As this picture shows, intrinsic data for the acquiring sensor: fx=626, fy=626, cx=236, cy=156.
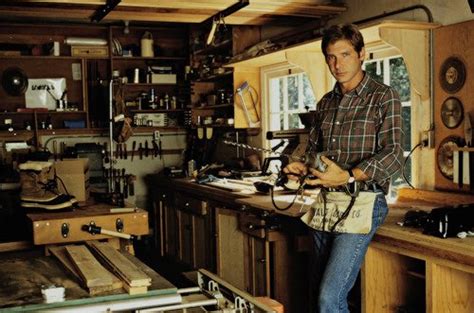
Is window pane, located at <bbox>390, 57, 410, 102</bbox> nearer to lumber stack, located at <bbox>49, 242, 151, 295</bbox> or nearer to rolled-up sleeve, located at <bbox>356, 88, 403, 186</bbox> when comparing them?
rolled-up sleeve, located at <bbox>356, 88, 403, 186</bbox>

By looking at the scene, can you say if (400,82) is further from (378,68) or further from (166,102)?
(166,102)

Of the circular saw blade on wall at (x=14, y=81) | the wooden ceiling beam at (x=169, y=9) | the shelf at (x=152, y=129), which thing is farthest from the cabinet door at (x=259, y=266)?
the circular saw blade on wall at (x=14, y=81)

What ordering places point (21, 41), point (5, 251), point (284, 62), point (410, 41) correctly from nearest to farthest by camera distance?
point (5, 251) → point (410, 41) → point (284, 62) → point (21, 41)

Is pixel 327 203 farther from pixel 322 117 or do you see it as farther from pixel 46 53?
pixel 46 53

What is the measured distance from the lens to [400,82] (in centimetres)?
423

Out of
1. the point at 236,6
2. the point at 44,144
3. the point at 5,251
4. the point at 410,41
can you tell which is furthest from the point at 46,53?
the point at 410,41

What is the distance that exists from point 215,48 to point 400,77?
9.73 ft

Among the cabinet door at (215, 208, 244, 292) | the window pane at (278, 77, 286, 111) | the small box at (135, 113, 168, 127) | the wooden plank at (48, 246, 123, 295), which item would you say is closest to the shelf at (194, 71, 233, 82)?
the window pane at (278, 77, 286, 111)

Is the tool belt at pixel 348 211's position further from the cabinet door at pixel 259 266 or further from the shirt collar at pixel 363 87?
the cabinet door at pixel 259 266

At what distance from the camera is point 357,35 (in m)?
2.75

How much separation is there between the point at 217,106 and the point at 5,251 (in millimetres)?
3435

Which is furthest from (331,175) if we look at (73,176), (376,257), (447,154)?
(73,176)

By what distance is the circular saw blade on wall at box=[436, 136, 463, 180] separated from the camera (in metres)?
3.63

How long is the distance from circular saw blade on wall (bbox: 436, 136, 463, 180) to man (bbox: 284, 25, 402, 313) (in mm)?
997
